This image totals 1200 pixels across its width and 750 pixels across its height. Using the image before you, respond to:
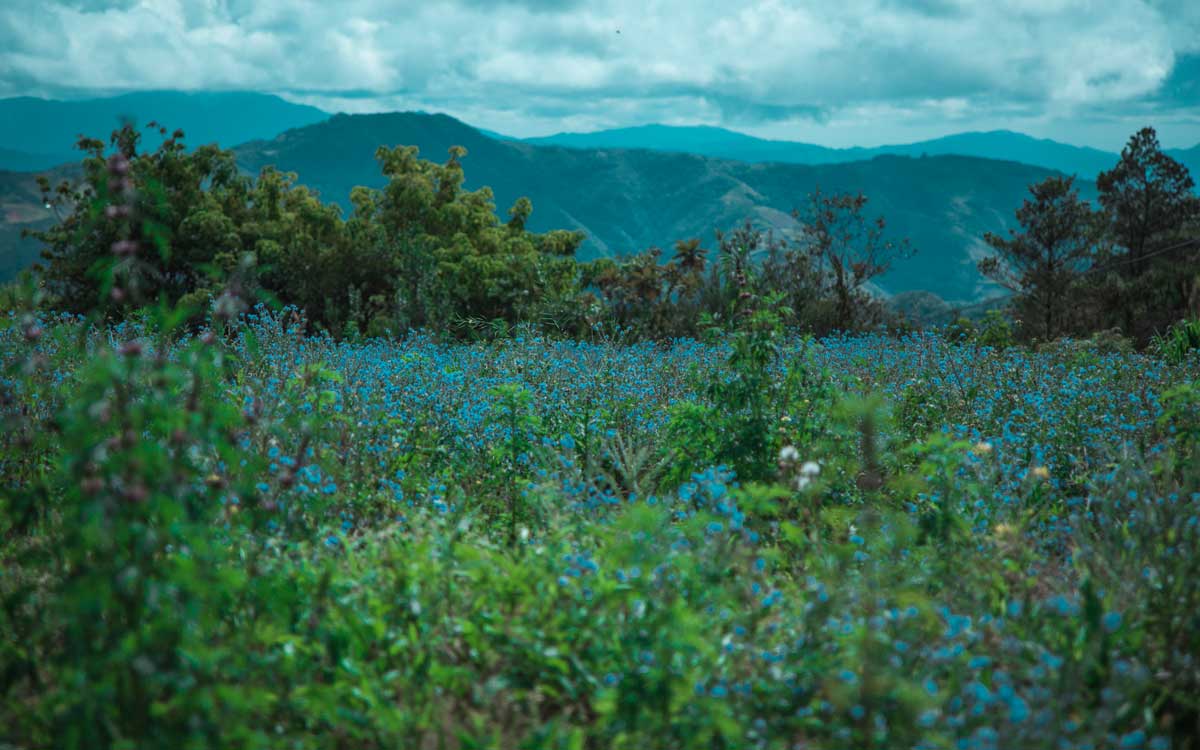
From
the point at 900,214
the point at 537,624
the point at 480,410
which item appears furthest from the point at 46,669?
the point at 900,214

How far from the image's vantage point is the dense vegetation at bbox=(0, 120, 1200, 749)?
2.22 m

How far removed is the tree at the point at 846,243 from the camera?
14.6 metres

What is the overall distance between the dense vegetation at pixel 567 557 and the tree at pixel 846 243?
8.45 metres

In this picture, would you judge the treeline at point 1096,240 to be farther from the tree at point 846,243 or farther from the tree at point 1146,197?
the tree at point 846,243

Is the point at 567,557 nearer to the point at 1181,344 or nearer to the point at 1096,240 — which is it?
the point at 1181,344

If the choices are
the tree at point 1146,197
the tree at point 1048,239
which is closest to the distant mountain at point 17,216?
the tree at point 1048,239

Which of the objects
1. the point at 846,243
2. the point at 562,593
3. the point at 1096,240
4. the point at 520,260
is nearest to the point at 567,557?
the point at 562,593

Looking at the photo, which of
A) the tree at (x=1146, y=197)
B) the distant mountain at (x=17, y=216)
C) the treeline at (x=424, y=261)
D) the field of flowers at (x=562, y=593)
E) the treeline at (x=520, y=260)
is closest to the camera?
the field of flowers at (x=562, y=593)

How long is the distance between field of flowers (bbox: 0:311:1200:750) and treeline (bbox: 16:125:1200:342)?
4.96m

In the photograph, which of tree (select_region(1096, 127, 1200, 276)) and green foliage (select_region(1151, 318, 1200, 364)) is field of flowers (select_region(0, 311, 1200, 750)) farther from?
tree (select_region(1096, 127, 1200, 276))

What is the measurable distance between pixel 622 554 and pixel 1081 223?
2319cm

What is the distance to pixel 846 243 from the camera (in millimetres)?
15148

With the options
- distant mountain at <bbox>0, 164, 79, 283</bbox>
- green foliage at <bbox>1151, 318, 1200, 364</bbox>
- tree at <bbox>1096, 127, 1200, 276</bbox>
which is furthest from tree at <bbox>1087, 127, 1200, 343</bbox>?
distant mountain at <bbox>0, 164, 79, 283</bbox>

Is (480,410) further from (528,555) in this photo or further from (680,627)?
(680,627)
